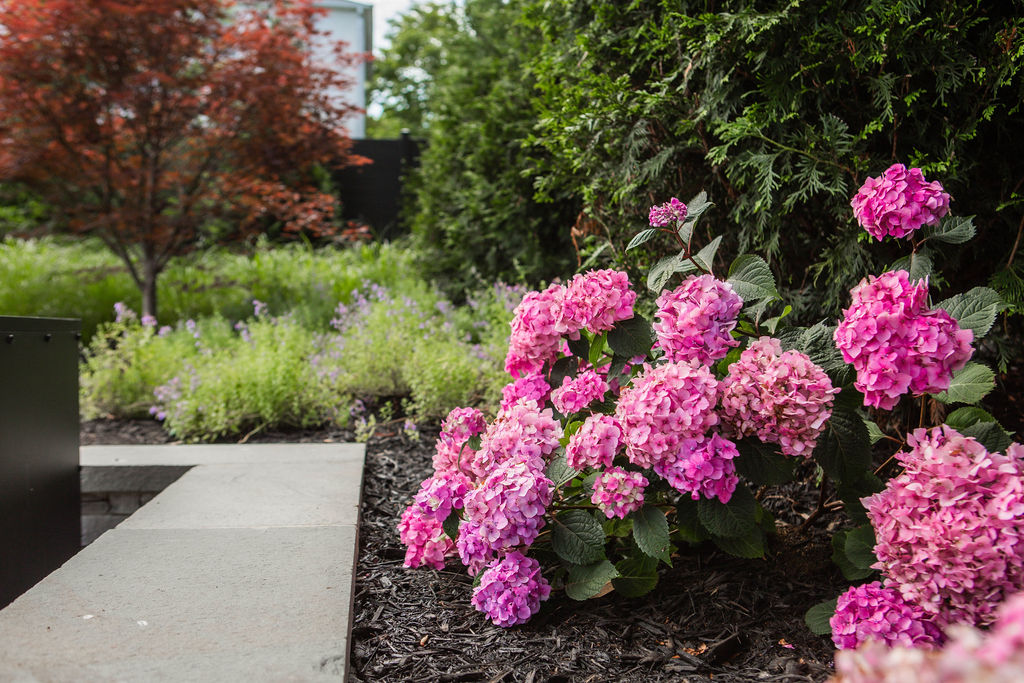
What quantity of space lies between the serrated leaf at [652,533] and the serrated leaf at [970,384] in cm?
67

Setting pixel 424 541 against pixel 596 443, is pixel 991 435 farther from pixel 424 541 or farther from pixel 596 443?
pixel 424 541

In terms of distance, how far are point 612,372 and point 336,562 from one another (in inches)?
35.2

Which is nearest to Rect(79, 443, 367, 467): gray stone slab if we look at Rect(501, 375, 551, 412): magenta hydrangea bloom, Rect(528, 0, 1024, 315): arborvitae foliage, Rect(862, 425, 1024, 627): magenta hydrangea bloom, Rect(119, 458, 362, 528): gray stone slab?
Rect(119, 458, 362, 528): gray stone slab

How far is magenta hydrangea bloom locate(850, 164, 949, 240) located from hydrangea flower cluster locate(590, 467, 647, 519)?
0.77m

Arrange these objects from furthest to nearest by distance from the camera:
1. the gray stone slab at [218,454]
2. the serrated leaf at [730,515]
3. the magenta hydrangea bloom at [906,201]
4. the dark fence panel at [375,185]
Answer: the dark fence panel at [375,185], the gray stone slab at [218,454], the serrated leaf at [730,515], the magenta hydrangea bloom at [906,201]

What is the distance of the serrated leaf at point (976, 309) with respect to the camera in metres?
1.40

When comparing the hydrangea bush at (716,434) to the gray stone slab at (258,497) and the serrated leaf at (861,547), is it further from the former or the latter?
the gray stone slab at (258,497)

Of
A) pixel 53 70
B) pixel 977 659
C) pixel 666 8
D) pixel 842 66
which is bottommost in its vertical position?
pixel 977 659

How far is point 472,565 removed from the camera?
1798 mm

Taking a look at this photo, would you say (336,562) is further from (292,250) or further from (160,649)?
(292,250)

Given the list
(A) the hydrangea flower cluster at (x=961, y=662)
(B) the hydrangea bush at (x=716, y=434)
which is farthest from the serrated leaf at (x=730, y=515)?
(A) the hydrangea flower cluster at (x=961, y=662)

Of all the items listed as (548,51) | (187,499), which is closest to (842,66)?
(548,51)

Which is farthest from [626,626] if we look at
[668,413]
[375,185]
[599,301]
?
[375,185]

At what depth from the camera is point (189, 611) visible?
153 centimetres
